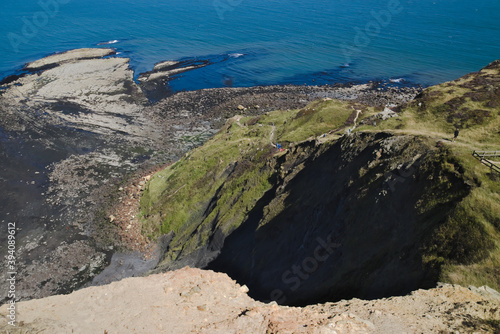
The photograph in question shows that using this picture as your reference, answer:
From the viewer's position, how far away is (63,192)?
68.6 m

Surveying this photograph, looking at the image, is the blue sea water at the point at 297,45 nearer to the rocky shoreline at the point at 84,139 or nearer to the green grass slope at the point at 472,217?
the rocky shoreline at the point at 84,139

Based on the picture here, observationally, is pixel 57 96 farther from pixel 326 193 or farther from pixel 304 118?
pixel 326 193

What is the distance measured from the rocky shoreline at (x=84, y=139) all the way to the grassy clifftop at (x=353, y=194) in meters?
12.9

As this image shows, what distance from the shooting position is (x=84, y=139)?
8831cm

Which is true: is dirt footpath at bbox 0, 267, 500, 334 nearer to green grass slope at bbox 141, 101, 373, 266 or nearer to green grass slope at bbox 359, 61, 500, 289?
green grass slope at bbox 359, 61, 500, 289

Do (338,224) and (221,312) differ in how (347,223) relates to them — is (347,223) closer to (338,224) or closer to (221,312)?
(338,224)

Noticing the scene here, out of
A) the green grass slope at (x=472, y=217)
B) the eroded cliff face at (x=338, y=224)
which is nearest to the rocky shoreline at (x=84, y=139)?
the eroded cliff face at (x=338, y=224)

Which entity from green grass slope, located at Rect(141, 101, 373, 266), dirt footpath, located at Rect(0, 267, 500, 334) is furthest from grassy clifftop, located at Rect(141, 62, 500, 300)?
dirt footpath, located at Rect(0, 267, 500, 334)

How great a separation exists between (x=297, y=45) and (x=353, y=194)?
146204mm

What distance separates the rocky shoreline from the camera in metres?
55.0

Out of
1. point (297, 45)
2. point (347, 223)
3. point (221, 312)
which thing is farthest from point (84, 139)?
point (297, 45)

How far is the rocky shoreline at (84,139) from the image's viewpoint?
55000mm

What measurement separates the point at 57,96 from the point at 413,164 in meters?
119

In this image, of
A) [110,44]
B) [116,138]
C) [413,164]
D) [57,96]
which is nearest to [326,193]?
[413,164]
